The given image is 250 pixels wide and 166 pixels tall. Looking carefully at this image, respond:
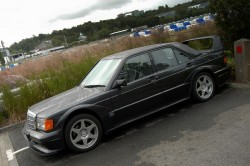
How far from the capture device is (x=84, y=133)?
16.2 ft

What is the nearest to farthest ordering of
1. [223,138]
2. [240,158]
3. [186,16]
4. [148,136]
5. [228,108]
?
[240,158]
[223,138]
[148,136]
[228,108]
[186,16]

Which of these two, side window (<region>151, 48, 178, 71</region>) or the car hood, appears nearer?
the car hood

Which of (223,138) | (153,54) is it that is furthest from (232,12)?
(223,138)

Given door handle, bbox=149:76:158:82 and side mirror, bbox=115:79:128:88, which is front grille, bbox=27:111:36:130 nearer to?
side mirror, bbox=115:79:128:88

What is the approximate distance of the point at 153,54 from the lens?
5906 mm

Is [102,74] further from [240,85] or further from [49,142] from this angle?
[240,85]

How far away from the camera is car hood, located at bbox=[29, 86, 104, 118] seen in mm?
4871

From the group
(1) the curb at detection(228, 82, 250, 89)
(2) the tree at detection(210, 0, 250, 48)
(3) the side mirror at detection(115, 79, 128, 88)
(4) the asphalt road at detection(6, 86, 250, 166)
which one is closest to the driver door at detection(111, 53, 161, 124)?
(3) the side mirror at detection(115, 79, 128, 88)

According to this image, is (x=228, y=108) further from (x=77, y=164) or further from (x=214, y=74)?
(x=77, y=164)

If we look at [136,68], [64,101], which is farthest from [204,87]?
[64,101]

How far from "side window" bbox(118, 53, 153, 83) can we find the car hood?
60cm

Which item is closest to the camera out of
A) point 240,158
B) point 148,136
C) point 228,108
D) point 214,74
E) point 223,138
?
point 240,158

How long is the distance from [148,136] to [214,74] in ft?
8.28

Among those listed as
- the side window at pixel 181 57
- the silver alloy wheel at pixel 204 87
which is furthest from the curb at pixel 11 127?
the silver alloy wheel at pixel 204 87
